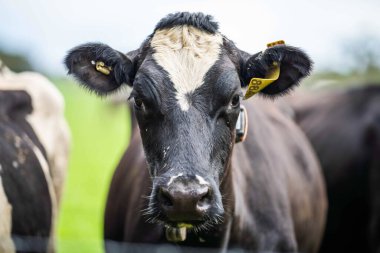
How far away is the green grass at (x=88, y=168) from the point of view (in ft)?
33.3

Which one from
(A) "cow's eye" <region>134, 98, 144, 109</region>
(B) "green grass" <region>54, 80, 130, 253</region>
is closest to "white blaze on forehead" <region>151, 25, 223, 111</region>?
(A) "cow's eye" <region>134, 98, 144, 109</region>

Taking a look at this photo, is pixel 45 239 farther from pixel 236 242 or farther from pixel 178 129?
pixel 178 129

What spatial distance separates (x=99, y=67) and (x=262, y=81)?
1.05 metres

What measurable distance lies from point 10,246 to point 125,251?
2.60 ft

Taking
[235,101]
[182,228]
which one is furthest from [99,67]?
[182,228]

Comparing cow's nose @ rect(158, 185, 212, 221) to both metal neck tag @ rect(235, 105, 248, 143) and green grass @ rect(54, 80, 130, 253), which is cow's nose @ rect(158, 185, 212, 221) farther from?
green grass @ rect(54, 80, 130, 253)

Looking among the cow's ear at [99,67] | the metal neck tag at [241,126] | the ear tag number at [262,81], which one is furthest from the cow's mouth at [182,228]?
the cow's ear at [99,67]

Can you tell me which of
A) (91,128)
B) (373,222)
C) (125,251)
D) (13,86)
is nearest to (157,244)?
(125,251)

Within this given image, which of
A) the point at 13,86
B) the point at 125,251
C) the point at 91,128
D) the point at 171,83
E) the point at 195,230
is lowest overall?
the point at 91,128

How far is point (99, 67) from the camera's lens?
4809 mm

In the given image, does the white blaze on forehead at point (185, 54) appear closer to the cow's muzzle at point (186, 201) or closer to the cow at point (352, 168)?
the cow's muzzle at point (186, 201)

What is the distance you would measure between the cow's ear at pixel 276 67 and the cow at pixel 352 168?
9.80 ft

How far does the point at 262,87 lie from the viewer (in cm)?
478

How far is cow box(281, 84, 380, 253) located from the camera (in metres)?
7.64
